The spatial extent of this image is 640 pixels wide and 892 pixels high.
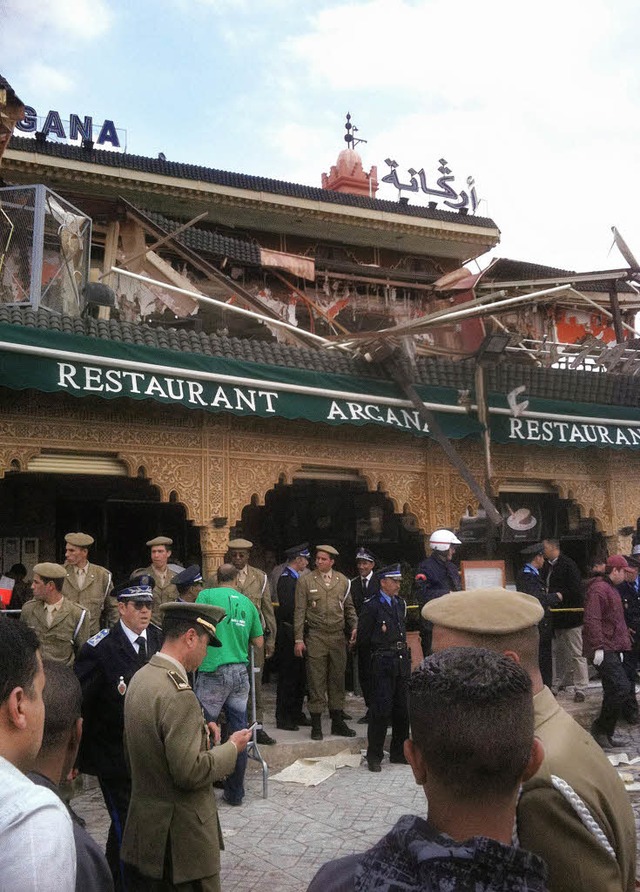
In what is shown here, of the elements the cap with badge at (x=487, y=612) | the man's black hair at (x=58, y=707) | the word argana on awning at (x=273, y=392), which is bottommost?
the man's black hair at (x=58, y=707)

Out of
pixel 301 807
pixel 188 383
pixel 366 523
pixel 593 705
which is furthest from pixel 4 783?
pixel 366 523

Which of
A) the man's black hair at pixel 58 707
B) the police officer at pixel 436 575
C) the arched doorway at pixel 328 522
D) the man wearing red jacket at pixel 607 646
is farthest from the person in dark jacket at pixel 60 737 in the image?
the arched doorway at pixel 328 522

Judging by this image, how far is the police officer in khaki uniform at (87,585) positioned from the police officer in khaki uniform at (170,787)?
182 inches

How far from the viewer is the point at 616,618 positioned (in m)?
9.30

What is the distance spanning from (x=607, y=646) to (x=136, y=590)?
231 inches

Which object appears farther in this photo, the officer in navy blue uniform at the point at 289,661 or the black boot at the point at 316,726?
the officer in navy blue uniform at the point at 289,661

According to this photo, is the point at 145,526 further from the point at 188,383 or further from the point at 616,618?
the point at 616,618

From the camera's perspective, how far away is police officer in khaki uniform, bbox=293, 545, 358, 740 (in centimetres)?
888

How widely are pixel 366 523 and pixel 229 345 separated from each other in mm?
5425

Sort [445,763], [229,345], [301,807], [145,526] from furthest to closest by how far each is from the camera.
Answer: [145,526], [229,345], [301,807], [445,763]

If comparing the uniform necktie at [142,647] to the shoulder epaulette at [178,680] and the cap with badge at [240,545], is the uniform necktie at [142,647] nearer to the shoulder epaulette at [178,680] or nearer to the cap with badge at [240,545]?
the shoulder epaulette at [178,680]

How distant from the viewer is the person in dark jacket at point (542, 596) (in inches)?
398

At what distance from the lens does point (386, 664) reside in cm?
826

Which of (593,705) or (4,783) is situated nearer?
(4,783)
